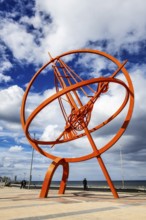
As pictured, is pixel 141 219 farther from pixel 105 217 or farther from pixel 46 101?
pixel 46 101

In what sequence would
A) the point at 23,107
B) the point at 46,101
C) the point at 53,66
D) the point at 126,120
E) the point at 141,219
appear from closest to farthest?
1. the point at 141,219
2. the point at 46,101
3. the point at 126,120
4. the point at 23,107
5. the point at 53,66

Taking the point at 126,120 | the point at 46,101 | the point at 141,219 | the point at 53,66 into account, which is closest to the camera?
the point at 141,219

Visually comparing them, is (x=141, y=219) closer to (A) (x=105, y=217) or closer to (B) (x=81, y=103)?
(A) (x=105, y=217)

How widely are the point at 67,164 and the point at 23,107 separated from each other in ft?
23.4

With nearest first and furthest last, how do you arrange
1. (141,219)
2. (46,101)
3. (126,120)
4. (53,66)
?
(141,219)
(46,101)
(126,120)
(53,66)

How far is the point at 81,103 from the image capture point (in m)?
22.3

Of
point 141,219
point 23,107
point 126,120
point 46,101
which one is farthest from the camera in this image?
point 23,107

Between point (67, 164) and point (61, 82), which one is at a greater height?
point (61, 82)

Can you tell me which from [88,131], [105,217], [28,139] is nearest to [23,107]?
[28,139]

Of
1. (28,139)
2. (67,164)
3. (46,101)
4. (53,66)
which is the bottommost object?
(67,164)

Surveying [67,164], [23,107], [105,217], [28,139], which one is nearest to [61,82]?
[23,107]

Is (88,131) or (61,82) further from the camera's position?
(61,82)

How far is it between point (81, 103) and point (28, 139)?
608cm

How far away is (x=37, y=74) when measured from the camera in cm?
2277
